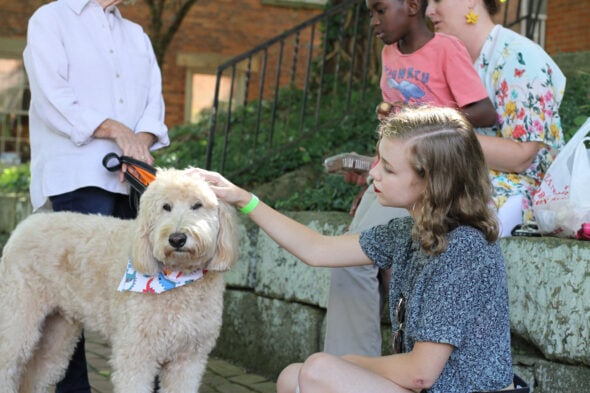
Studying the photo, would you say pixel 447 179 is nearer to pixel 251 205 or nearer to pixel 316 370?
pixel 316 370

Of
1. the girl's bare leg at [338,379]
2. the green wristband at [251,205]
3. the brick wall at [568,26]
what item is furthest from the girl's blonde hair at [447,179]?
the brick wall at [568,26]

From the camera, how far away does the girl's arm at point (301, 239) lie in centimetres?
340

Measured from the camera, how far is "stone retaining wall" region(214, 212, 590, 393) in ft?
12.5

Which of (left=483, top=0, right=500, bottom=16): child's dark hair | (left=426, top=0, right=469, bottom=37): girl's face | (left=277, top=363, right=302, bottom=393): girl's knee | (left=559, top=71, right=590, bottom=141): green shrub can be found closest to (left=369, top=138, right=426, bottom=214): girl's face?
(left=277, top=363, right=302, bottom=393): girl's knee

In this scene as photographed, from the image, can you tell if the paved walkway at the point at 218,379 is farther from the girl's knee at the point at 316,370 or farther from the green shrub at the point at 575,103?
the green shrub at the point at 575,103

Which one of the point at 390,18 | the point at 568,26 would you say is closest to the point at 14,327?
the point at 390,18

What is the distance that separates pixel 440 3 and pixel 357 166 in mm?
944

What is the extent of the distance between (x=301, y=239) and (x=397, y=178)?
0.68 m

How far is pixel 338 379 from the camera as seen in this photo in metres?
2.87

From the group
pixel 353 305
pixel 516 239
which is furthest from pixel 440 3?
pixel 353 305

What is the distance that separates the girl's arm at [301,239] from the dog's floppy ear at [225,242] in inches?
2.2

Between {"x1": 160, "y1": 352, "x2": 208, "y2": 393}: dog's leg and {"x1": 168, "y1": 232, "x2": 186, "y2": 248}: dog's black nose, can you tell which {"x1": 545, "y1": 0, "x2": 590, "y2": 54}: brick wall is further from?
{"x1": 168, "y1": 232, "x2": 186, "y2": 248}: dog's black nose

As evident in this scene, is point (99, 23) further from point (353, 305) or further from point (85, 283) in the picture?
point (353, 305)

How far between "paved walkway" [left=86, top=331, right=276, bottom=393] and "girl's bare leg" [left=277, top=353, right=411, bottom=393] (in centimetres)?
241
